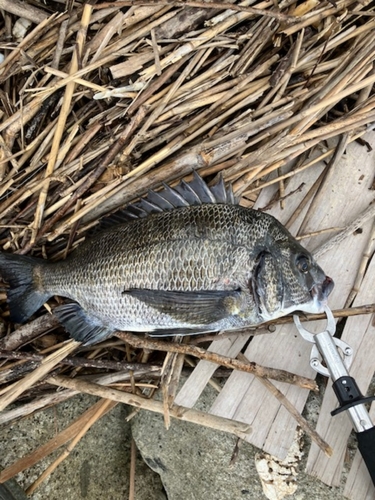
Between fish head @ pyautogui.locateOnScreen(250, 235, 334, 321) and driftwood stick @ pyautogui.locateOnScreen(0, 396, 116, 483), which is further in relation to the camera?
driftwood stick @ pyautogui.locateOnScreen(0, 396, 116, 483)

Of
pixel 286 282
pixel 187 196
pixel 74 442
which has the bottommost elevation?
pixel 74 442

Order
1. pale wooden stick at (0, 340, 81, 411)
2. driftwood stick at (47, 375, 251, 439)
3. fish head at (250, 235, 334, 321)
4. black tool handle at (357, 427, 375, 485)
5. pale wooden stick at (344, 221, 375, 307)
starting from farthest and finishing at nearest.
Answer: pale wooden stick at (344, 221, 375, 307) < pale wooden stick at (0, 340, 81, 411) < driftwood stick at (47, 375, 251, 439) < fish head at (250, 235, 334, 321) < black tool handle at (357, 427, 375, 485)

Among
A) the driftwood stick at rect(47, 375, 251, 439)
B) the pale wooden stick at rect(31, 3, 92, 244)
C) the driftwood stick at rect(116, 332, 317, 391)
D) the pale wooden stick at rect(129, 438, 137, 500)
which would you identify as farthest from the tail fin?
the pale wooden stick at rect(129, 438, 137, 500)

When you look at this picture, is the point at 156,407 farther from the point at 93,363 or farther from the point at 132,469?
the point at 132,469

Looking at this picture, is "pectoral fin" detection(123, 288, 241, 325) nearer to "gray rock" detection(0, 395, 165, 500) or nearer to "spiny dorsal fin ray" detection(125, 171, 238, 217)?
"spiny dorsal fin ray" detection(125, 171, 238, 217)

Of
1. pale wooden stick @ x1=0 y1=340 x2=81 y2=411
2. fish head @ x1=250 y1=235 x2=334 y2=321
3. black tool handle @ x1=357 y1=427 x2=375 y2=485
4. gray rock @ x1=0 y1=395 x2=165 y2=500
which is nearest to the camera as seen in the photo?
black tool handle @ x1=357 y1=427 x2=375 y2=485

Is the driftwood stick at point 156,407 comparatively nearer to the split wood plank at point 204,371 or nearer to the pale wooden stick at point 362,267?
the split wood plank at point 204,371

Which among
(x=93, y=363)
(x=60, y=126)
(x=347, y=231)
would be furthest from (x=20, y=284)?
(x=347, y=231)

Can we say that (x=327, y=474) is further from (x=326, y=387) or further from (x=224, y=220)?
(x=224, y=220)
